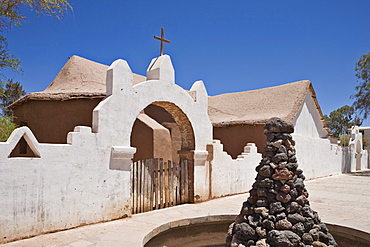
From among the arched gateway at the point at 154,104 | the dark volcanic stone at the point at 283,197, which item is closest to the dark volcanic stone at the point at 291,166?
the dark volcanic stone at the point at 283,197

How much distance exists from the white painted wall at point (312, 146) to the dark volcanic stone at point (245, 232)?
9.87 metres

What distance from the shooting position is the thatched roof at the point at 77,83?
30.3ft

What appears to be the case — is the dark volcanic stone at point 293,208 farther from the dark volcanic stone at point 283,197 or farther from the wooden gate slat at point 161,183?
the wooden gate slat at point 161,183

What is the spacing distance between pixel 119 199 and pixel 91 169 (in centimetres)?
99

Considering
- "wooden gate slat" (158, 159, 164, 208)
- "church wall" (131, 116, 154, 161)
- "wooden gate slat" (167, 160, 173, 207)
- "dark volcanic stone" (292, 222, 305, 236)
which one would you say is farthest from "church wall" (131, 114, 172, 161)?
"dark volcanic stone" (292, 222, 305, 236)

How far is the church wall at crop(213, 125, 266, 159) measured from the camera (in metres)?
12.7

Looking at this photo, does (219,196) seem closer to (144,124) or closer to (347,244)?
(144,124)

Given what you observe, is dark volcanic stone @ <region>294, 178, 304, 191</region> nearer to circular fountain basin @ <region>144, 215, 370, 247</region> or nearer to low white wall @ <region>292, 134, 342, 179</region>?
circular fountain basin @ <region>144, 215, 370, 247</region>

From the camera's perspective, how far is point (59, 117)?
368 inches

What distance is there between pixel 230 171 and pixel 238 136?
3.97 m

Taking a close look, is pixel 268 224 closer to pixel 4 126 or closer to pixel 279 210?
pixel 279 210

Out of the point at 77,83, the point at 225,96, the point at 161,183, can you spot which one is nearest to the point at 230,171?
the point at 161,183

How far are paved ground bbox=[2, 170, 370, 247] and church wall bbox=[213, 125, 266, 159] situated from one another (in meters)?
3.57

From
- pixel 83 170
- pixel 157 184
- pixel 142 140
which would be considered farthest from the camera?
pixel 142 140
